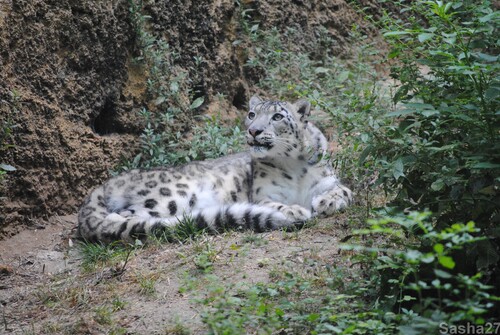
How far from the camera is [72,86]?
7926 mm

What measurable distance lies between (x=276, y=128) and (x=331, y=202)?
1108 mm

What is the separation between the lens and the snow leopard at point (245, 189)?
22.7ft

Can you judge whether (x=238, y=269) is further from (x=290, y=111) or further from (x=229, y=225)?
(x=290, y=111)

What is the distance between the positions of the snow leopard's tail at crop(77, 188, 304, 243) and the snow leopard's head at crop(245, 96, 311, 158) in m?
1.11

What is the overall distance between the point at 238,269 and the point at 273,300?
867 millimetres

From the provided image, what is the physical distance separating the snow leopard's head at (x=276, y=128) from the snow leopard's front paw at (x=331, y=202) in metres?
0.74

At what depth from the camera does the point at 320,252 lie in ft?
19.8

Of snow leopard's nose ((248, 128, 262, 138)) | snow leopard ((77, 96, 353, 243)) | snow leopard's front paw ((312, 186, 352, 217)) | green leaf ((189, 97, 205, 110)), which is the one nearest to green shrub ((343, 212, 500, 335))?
snow leopard ((77, 96, 353, 243))

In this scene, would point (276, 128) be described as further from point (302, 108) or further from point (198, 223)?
point (198, 223)

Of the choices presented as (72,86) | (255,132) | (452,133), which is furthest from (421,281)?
(72,86)

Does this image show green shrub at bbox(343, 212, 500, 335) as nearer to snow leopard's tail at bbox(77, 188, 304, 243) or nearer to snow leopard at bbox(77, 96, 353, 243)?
snow leopard's tail at bbox(77, 188, 304, 243)

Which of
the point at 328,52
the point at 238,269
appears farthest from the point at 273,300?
the point at 328,52

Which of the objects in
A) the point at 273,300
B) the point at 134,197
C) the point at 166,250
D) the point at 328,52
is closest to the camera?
the point at 273,300

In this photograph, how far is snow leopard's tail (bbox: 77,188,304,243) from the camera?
6.82 m
